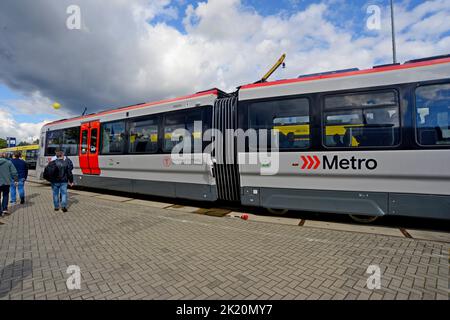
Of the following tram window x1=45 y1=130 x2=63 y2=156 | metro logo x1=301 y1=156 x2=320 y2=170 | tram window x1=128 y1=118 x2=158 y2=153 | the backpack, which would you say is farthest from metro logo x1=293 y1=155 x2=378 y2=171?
tram window x1=45 y1=130 x2=63 y2=156

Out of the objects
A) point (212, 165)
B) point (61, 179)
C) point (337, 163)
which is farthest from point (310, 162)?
point (61, 179)

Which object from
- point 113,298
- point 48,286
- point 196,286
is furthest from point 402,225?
point 48,286

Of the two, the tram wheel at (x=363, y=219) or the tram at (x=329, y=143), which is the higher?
the tram at (x=329, y=143)

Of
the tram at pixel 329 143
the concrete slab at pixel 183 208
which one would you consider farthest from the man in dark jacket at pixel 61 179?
the concrete slab at pixel 183 208

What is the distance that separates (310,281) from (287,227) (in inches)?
87.6

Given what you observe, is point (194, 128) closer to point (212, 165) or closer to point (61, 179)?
point (212, 165)

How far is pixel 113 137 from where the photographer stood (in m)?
8.62

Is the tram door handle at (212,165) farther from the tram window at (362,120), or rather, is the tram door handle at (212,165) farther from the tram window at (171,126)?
the tram window at (362,120)

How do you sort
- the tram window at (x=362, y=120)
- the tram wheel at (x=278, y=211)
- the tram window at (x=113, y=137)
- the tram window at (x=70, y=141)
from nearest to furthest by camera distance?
1. the tram window at (x=362, y=120)
2. the tram wheel at (x=278, y=211)
3. the tram window at (x=113, y=137)
4. the tram window at (x=70, y=141)

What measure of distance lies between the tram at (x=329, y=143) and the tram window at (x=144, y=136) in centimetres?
8

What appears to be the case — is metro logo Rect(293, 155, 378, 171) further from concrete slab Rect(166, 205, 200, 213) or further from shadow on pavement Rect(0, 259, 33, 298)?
shadow on pavement Rect(0, 259, 33, 298)

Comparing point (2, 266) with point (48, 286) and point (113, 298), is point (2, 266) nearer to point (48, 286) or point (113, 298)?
point (48, 286)

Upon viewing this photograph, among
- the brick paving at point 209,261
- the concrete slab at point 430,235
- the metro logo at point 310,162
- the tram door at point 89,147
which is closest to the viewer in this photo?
the brick paving at point 209,261

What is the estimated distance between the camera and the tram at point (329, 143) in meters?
4.30
